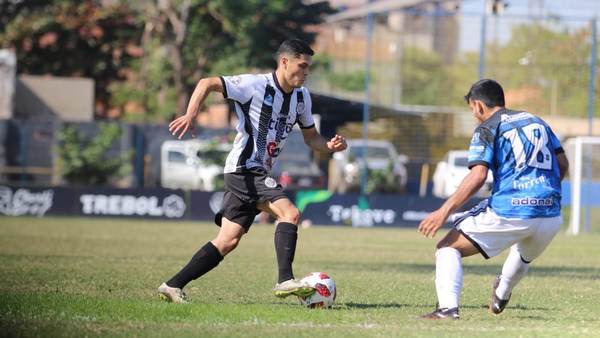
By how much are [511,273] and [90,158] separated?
24123 millimetres

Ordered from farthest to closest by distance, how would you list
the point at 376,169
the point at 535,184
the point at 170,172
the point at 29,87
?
the point at 29,87, the point at 170,172, the point at 376,169, the point at 535,184

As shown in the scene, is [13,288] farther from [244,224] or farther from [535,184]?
[535,184]

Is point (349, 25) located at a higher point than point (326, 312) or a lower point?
higher

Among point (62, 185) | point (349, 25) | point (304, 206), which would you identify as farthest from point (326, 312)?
point (349, 25)

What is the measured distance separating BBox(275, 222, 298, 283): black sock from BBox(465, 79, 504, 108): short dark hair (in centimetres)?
189

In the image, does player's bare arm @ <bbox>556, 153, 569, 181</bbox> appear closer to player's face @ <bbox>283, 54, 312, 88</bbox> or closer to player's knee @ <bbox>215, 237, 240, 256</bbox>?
player's face @ <bbox>283, 54, 312, 88</bbox>

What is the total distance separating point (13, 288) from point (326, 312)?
316 cm

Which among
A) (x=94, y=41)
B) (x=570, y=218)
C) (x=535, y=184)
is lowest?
(x=570, y=218)

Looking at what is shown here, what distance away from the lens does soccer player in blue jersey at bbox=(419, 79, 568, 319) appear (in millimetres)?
7977

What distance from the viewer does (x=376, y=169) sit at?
3183 centimetres

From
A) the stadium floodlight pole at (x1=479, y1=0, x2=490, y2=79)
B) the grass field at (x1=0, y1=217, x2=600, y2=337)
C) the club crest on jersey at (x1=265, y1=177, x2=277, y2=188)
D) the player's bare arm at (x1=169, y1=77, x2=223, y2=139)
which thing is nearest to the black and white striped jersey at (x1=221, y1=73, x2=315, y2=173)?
the club crest on jersey at (x1=265, y1=177, x2=277, y2=188)

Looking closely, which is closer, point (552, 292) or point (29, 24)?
point (552, 292)

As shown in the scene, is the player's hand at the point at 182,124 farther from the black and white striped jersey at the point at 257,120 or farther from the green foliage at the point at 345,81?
the green foliage at the point at 345,81

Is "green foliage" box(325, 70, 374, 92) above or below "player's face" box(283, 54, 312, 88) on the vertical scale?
above
